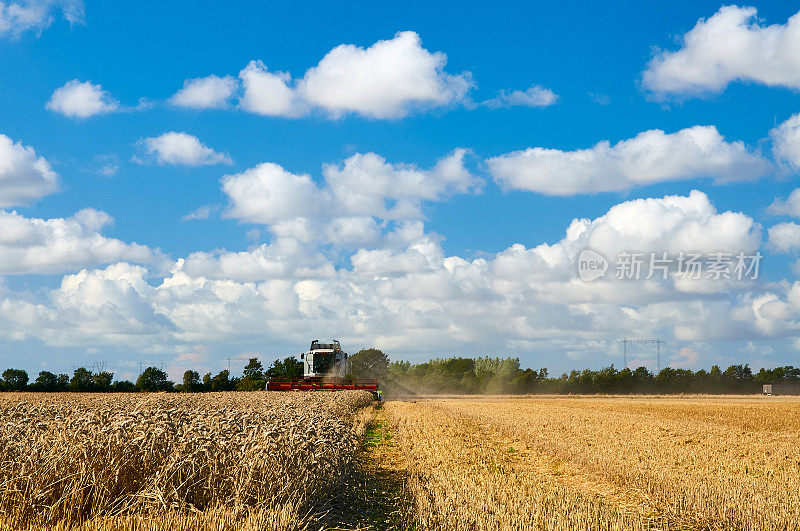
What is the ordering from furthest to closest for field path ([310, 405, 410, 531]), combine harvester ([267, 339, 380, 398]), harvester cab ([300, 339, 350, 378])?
1. harvester cab ([300, 339, 350, 378])
2. combine harvester ([267, 339, 380, 398])
3. field path ([310, 405, 410, 531])

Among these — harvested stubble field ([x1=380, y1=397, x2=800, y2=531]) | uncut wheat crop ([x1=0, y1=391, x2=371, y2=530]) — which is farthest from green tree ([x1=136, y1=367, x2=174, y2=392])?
uncut wheat crop ([x1=0, y1=391, x2=371, y2=530])

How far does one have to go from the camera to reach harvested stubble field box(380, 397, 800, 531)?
9828mm

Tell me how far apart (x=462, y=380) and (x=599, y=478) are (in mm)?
95064

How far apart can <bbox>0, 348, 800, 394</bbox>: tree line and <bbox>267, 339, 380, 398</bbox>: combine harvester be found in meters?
14.3

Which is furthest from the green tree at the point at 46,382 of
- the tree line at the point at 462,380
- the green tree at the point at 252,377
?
the green tree at the point at 252,377

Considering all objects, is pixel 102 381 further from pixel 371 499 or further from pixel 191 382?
pixel 371 499

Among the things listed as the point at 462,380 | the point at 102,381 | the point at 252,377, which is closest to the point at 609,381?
the point at 462,380

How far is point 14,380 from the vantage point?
225 feet

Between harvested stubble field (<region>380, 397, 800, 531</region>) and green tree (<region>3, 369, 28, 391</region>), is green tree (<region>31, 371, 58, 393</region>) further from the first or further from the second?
harvested stubble field (<region>380, 397, 800, 531</region>)

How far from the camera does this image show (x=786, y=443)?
2069 centimetres

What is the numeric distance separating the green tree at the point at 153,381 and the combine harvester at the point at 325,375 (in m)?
28.5

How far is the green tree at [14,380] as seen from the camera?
67625 mm

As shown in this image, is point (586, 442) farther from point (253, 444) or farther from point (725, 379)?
point (725, 379)

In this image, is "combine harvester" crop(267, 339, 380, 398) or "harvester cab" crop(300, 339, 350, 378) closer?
"combine harvester" crop(267, 339, 380, 398)
